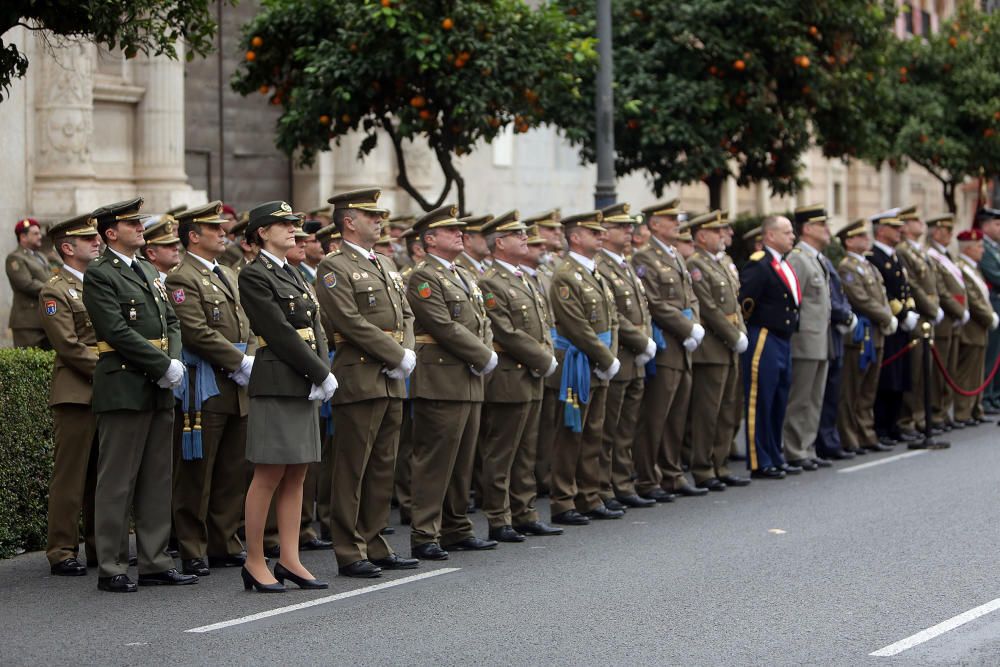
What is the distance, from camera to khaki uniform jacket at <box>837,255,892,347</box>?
52.8 feet

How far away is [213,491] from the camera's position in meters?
10.6

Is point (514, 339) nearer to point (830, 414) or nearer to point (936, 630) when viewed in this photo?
point (936, 630)

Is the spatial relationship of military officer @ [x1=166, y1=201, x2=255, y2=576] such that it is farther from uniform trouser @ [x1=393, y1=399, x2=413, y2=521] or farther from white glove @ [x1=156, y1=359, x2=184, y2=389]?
uniform trouser @ [x1=393, y1=399, x2=413, y2=521]

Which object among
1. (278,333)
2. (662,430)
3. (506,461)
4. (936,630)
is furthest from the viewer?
(662,430)

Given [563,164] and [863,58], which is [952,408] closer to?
[863,58]

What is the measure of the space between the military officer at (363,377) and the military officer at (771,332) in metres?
4.97

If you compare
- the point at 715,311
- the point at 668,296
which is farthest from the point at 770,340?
the point at 668,296

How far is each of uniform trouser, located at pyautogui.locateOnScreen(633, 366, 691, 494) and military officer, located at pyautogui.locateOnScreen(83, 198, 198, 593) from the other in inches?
171

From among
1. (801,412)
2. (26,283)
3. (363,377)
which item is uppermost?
(26,283)

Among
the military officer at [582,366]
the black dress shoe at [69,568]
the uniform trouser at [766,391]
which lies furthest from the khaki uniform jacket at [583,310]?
the black dress shoe at [69,568]

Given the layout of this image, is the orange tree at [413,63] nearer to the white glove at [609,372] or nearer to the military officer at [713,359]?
the military officer at [713,359]

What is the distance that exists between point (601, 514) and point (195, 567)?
311 centimetres

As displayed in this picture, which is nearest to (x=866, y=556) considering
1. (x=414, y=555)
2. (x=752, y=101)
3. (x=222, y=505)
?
(x=414, y=555)

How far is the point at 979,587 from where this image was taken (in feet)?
31.0
